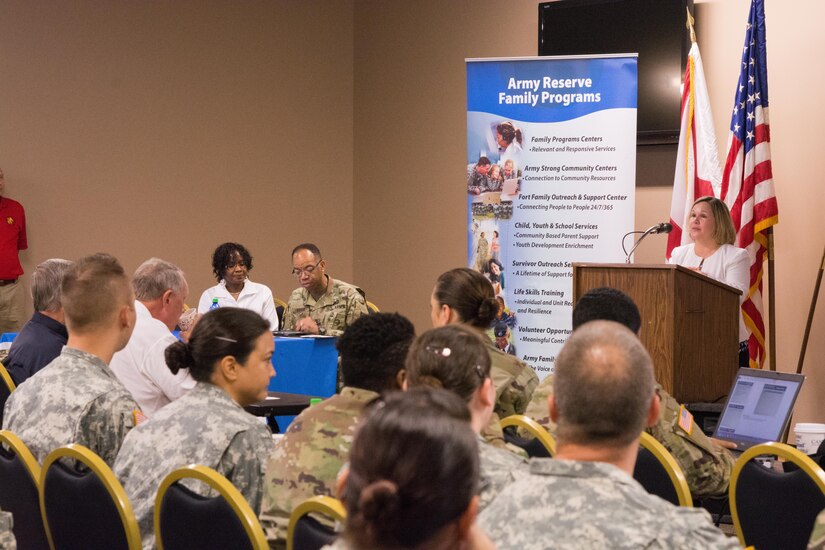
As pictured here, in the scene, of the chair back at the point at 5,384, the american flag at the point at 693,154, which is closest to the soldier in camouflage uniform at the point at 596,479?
the chair back at the point at 5,384

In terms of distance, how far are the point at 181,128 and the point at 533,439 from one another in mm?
7248

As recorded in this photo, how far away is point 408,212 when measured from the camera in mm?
10141

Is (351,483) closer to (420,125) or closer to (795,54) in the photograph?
(795,54)

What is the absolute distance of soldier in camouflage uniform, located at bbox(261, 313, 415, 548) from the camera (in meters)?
2.51

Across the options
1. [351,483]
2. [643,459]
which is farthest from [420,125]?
[351,483]

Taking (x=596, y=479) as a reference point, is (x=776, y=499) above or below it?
below

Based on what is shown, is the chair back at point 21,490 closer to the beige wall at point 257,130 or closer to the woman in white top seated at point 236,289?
the woman in white top seated at point 236,289

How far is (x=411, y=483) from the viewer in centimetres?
114

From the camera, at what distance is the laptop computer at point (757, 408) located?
12.2 ft

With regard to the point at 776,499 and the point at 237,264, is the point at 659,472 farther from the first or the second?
the point at 237,264

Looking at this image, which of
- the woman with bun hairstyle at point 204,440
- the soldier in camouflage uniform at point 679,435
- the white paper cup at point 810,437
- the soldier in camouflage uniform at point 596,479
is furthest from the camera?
the white paper cup at point 810,437

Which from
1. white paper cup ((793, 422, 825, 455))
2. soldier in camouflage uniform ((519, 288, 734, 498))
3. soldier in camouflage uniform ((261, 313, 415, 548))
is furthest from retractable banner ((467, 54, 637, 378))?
soldier in camouflage uniform ((261, 313, 415, 548))

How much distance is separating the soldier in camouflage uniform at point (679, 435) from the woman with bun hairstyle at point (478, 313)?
278mm

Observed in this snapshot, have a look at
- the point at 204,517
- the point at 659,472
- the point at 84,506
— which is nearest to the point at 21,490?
the point at 84,506
